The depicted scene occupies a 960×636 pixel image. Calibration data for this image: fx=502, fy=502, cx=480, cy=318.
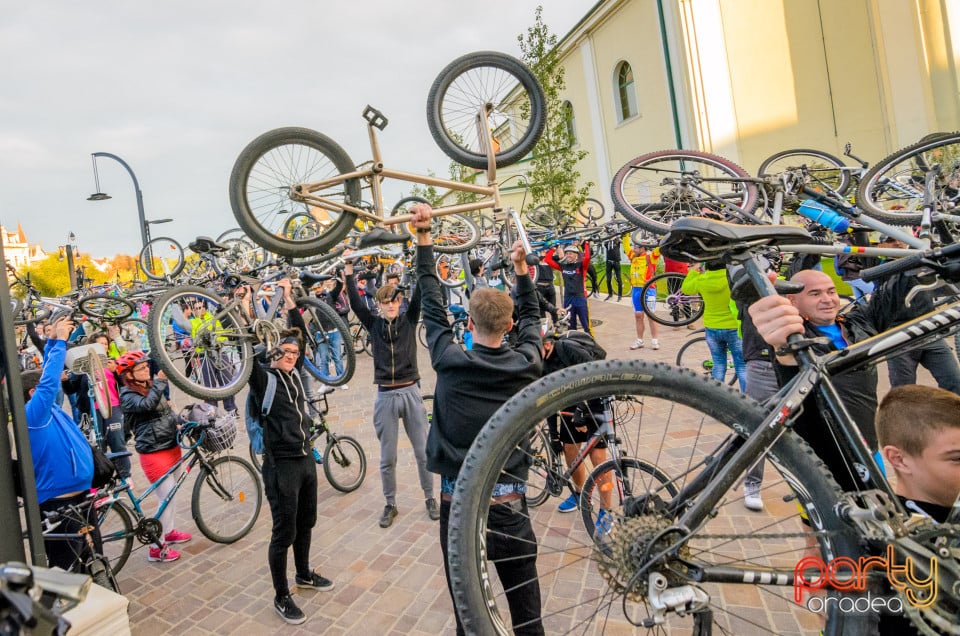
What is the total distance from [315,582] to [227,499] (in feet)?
5.68

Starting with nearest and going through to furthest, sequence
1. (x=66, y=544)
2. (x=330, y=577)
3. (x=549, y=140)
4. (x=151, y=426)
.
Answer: (x=66, y=544), (x=330, y=577), (x=151, y=426), (x=549, y=140)

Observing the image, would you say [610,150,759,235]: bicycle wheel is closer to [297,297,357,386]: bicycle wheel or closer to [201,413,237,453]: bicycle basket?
[297,297,357,386]: bicycle wheel

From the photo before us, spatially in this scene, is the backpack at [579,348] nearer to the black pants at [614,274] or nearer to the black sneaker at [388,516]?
the black sneaker at [388,516]

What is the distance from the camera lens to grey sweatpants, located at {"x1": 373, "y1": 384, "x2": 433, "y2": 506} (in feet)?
16.4

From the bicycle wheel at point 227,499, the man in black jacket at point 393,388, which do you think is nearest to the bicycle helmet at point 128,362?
the bicycle wheel at point 227,499

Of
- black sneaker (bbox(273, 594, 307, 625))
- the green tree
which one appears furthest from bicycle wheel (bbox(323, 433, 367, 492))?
the green tree

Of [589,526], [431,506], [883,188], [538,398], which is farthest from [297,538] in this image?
[883,188]

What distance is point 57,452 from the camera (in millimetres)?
3686

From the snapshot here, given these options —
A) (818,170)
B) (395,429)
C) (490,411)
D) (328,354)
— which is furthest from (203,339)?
(818,170)

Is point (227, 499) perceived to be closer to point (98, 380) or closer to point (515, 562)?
point (98, 380)

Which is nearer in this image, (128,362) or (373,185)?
(373,185)

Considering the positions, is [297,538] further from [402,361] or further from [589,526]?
[589,526]

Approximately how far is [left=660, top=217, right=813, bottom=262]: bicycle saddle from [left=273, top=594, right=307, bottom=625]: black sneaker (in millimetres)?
3557

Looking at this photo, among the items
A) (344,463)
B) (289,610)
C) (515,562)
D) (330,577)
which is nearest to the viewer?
(515,562)
